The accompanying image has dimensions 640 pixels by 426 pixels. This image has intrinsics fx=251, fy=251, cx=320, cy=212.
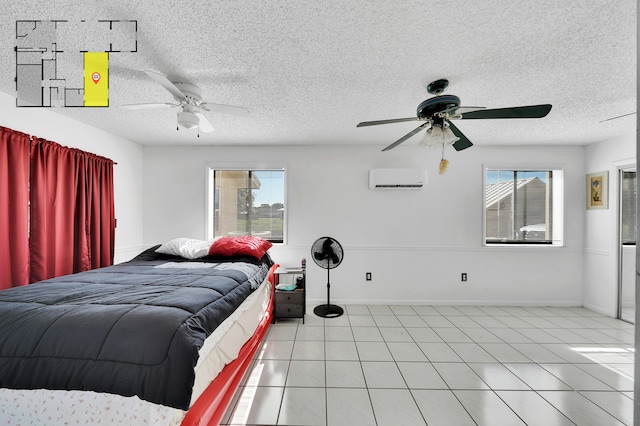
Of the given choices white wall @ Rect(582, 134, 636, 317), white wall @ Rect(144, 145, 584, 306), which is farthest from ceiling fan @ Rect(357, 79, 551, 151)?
white wall @ Rect(582, 134, 636, 317)

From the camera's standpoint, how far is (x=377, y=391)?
73.7 inches

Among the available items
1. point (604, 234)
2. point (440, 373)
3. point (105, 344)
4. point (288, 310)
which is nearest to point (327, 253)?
point (288, 310)

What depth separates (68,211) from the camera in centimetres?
261

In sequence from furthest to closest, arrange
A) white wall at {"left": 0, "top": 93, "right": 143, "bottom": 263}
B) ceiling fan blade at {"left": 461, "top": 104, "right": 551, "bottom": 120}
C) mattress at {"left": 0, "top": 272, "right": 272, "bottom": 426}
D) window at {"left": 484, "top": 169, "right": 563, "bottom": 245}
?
window at {"left": 484, "top": 169, "right": 563, "bottom": 245}
white wall at {"left": 0, "top": 93, "right": 143, "bottom": 263}
ceiling fan blade at {"left": 461, "top": 104, "right": 551, "bottom": 120}
mattress at {"left": 0, "top": 272, "right": 272, "bottom": 426}

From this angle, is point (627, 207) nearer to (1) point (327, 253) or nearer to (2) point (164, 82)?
(1) point (327, 253)

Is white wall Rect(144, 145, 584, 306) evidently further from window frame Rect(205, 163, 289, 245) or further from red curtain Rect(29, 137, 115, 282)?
red curtain Rect(29, 137, 115, 282)

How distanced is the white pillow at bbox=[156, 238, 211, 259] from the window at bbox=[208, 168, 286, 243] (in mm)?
895

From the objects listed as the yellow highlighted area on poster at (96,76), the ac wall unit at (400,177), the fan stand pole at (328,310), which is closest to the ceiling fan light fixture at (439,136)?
the ac wall unit at (400,177)

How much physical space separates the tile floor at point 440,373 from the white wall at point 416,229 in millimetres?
570

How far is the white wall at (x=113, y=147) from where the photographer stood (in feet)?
7.47

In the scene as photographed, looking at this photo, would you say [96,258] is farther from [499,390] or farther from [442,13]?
[499,390]

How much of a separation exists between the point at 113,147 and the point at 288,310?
3124 millimetres

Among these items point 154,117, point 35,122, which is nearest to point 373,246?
point 154,117

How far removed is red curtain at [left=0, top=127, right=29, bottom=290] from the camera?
6.79 ft
